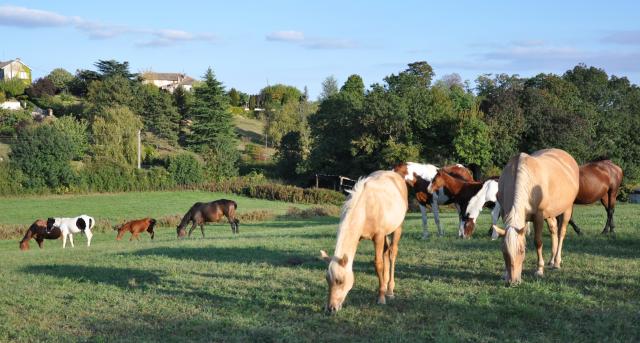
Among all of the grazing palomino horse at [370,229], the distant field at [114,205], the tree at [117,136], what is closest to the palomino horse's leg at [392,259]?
the grazing palomino horse at [370,229]

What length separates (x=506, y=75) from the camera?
2763 inches

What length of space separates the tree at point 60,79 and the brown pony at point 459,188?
313ft

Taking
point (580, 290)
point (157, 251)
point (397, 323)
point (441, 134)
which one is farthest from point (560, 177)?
point (441, 134)

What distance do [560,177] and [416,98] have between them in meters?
49.6

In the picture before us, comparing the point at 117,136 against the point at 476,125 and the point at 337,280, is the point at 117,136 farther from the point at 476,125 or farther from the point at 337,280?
the point at 337,280

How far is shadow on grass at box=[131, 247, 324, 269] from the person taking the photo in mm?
11750

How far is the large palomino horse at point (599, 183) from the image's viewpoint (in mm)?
12125

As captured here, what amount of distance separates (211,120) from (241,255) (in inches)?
2436

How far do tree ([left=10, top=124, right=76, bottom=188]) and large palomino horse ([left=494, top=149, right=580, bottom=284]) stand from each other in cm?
5012

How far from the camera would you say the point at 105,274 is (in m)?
11.5

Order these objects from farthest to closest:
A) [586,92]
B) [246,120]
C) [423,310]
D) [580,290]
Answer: [246,120] < [586,92] < [580,290] < [423,310]

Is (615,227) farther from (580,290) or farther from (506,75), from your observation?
(506,75)

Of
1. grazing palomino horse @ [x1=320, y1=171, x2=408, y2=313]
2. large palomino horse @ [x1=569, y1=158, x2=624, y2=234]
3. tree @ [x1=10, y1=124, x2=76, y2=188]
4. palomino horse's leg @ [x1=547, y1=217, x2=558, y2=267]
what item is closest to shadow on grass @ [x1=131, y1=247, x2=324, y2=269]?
grazing palomino horse @ [x1=320, y1=171, x2=408, y2=313]

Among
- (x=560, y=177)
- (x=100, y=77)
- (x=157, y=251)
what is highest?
(x=100, y=77)
